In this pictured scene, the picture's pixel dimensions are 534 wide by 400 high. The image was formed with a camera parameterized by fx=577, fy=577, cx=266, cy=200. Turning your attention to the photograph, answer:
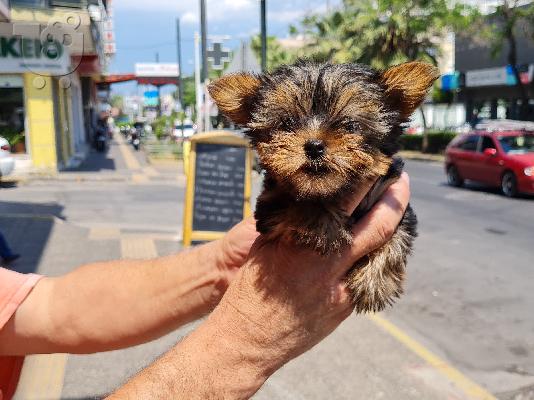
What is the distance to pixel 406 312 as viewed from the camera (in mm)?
6504

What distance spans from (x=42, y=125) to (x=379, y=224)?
20647 mm

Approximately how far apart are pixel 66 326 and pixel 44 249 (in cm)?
722

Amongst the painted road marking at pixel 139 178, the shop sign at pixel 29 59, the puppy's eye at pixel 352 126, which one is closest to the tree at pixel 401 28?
the painted road marking at pixel 139 178

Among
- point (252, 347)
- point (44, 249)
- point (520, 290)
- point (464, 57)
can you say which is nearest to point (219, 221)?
point (44, 249)

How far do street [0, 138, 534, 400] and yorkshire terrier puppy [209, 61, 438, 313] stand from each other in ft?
9.60

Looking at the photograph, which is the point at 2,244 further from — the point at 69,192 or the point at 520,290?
the point at 69,192

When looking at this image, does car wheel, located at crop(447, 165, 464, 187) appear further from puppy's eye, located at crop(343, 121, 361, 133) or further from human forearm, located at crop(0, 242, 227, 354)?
puppy's eye, located at crop(343, 121, 361, 133)

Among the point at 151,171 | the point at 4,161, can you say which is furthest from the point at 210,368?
the point at 151,171

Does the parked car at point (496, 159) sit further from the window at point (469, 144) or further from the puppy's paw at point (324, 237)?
the puppy's paw at point (324, 237)

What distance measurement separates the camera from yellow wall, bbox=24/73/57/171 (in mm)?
20047

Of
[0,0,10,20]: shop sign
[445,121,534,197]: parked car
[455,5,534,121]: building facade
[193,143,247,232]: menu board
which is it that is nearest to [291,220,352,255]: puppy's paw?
[193,143,247,232]: menu board

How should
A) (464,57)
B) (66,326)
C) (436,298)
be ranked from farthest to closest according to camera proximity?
(464,57) < (436,298) < (66,326)

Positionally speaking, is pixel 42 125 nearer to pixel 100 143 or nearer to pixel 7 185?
pixel 7 185

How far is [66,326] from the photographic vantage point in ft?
7.25
